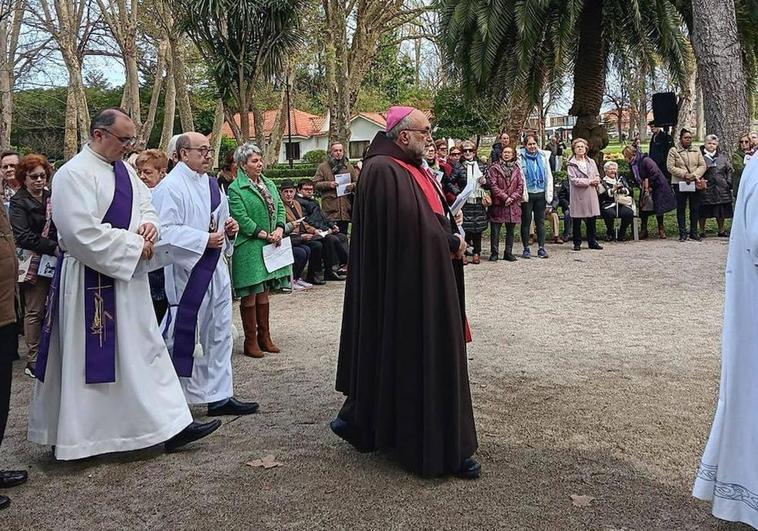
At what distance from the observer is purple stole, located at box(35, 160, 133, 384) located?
14.4 ft

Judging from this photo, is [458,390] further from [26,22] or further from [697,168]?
[26,22]

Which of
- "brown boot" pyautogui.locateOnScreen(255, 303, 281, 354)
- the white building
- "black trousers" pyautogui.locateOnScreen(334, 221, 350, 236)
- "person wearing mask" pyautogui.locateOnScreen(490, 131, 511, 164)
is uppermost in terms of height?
the white building

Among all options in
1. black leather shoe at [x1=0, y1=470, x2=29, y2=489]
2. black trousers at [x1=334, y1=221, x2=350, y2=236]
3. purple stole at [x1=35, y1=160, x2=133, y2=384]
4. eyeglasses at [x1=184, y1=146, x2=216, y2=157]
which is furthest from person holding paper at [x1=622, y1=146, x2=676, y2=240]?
black leather shoe at [x1=0, y1=470, x2=29, y2=489]

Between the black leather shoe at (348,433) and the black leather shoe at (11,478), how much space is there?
5.82ft

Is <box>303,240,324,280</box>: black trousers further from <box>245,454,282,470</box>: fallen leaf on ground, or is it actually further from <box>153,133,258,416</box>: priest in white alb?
<box>245,454,282,470</box>: fallen leaf on ground

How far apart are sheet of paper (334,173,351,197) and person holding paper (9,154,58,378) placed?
19.0 feet

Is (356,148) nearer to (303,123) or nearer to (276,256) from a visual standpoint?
(303,123)

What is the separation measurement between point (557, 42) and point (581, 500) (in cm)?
1400

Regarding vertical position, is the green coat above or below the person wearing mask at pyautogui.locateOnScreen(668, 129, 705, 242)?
below

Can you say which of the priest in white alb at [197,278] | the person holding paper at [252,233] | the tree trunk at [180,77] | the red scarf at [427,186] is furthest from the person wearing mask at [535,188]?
the tree trunk at [180,77]

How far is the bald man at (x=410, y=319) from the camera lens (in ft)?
13.5

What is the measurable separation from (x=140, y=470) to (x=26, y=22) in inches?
981

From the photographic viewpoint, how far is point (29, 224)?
6.49 m

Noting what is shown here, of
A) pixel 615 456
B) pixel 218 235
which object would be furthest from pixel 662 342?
pixel 218 235
